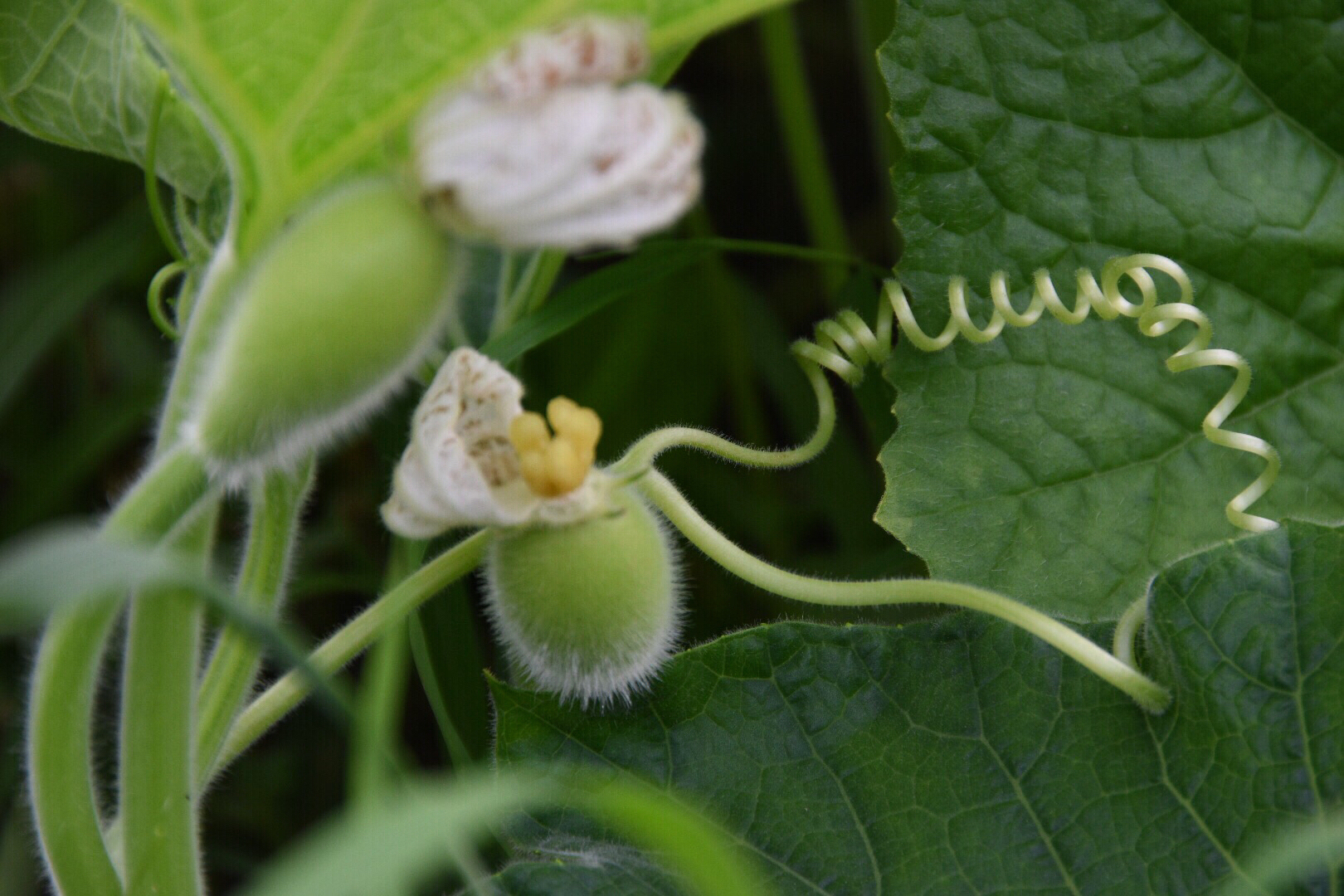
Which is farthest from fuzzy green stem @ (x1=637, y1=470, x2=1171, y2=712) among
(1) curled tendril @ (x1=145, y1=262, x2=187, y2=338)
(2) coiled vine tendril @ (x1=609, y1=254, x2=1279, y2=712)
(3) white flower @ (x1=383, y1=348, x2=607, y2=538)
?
(1) curled tendril @ (x1=145, y1=262, x2=187, y2=338)

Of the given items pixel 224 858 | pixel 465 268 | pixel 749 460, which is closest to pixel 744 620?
pixel 749 460

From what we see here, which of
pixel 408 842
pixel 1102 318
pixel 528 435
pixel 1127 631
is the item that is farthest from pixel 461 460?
pixel 1102 318

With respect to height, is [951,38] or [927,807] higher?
[951,38]

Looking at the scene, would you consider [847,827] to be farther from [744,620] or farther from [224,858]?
[224,858]

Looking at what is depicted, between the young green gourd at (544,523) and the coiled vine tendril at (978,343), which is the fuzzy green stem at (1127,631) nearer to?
the coiled vine tendril at (978,343)

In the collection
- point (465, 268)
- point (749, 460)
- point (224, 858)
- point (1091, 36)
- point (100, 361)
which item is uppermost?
point (465, 268)

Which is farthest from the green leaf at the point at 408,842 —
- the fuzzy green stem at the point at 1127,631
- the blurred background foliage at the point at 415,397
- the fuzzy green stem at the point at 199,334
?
the blurred background foliage at the point at 415,397

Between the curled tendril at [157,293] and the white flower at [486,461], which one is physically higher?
the curled tendril at [157,293]
